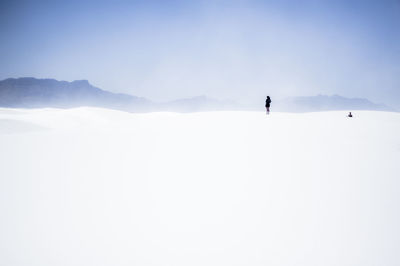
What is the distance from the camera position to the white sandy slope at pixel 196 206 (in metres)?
2.51

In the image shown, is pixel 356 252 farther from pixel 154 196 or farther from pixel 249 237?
pixel 154 196

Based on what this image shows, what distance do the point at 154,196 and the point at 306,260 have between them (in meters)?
2.24

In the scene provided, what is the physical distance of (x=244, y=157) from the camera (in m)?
5.27

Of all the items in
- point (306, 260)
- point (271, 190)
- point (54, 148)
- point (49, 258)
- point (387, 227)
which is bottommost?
point (49, 258)

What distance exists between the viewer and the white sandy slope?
251 cm

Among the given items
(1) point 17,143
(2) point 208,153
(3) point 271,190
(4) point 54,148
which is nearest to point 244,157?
(2) point 208,153

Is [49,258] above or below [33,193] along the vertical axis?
below

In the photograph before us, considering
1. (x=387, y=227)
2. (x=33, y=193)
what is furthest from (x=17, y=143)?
(x=387, y=227)

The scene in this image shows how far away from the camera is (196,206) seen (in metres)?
3.30

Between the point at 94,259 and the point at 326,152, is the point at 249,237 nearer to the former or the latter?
the point at 94,259

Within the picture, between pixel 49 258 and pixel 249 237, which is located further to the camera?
pixel 249 237

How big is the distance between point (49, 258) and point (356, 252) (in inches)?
136

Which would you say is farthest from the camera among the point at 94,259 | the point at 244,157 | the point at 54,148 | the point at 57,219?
the point at 54,148

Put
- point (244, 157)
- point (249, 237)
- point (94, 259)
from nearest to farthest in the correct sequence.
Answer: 1. point (94, 259)
2. point (249, 237)
3. point (244, 157)
